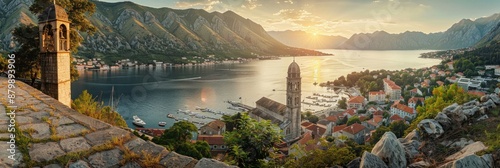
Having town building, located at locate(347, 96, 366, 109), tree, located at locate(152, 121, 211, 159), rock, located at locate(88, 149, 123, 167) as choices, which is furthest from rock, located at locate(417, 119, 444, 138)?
town building, located at locate(347, 96, 366, 109)

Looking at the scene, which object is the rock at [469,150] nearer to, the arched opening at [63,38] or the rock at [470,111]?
the rock at [470,111]

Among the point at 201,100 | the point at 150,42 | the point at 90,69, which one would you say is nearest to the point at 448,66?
the point at 201,100

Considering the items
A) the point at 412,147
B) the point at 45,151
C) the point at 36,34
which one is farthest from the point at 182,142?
the point at 45,151

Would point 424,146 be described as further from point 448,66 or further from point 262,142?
point 448,66

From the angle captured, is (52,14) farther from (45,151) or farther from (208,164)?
(208,164)

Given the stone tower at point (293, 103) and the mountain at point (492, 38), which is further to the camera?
the mountain at point (492, 38)

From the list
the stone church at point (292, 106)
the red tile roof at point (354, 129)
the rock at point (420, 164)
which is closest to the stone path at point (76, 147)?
the rock at point (420, 164)

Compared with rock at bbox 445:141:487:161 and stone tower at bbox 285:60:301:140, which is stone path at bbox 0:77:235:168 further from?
stone tower at bbox 285:60:301:140
